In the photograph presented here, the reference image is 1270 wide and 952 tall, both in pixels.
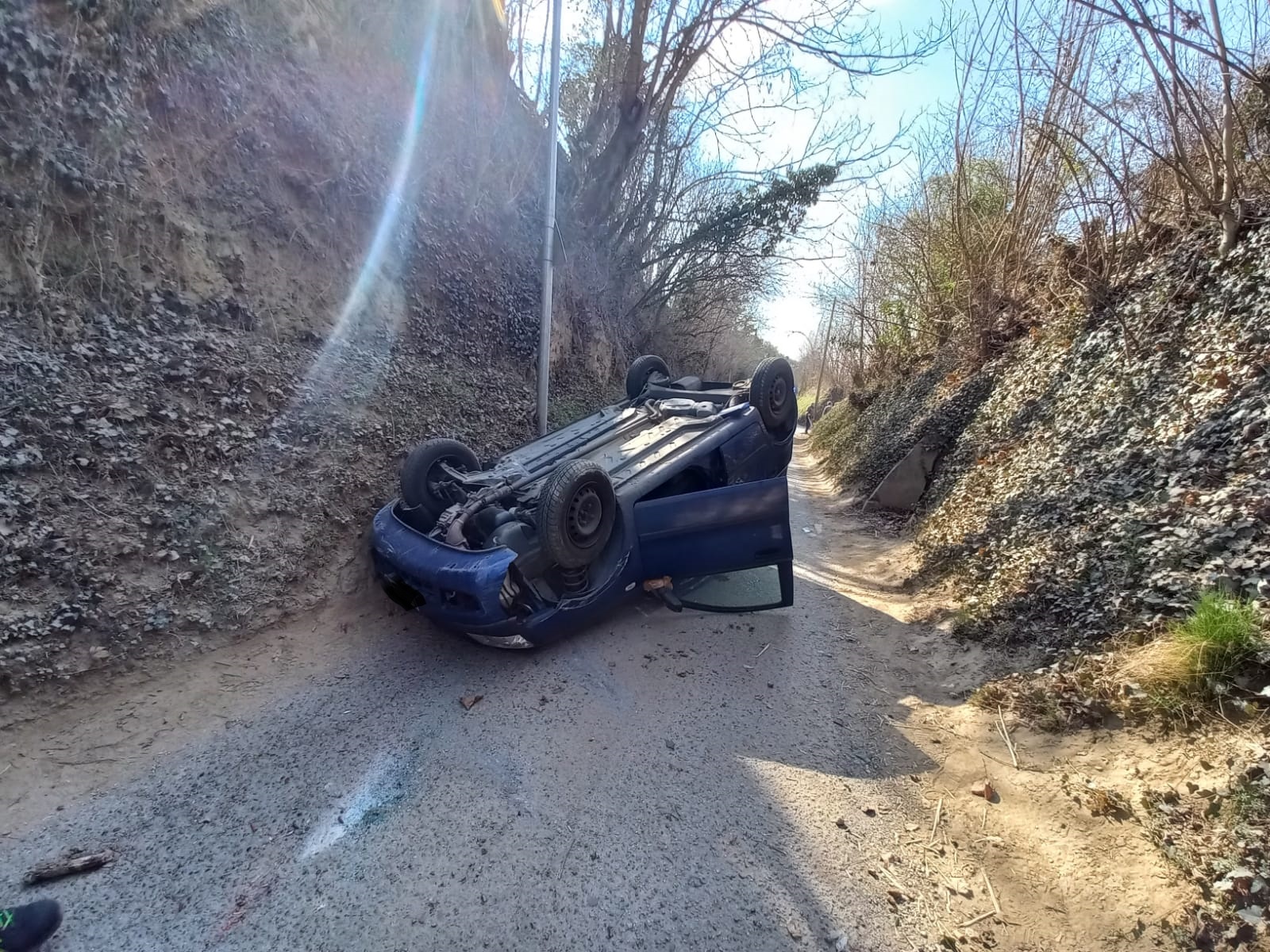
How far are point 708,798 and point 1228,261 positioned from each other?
18.6 feet

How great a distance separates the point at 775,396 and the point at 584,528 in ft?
9.78

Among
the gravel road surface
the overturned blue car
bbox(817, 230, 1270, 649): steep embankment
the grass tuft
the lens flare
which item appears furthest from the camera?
the lens flare

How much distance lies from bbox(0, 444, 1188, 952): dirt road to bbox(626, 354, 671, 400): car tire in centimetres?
375

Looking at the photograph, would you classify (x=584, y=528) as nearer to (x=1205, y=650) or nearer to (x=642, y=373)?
(x=1205, y=650)

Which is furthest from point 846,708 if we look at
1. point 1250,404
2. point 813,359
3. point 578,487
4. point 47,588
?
point 813,359

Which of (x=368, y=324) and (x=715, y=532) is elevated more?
(x=368, y=324)

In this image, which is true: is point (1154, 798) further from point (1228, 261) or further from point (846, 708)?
point (1228, 261)

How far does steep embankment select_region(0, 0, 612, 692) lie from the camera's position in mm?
3479

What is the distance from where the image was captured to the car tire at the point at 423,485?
4.55 meters

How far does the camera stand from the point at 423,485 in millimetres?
4680

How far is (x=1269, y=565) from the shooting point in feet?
9.79

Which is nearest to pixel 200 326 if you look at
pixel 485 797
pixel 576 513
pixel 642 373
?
pixel 576 513

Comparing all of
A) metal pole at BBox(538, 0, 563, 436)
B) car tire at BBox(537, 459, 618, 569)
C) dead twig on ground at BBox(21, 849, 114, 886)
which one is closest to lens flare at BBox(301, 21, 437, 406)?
metal pole at BBox(538, 0, 563, 436)

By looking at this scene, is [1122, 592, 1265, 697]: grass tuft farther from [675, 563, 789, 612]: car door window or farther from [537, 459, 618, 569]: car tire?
[537, 459, 618, 569]: car tire
